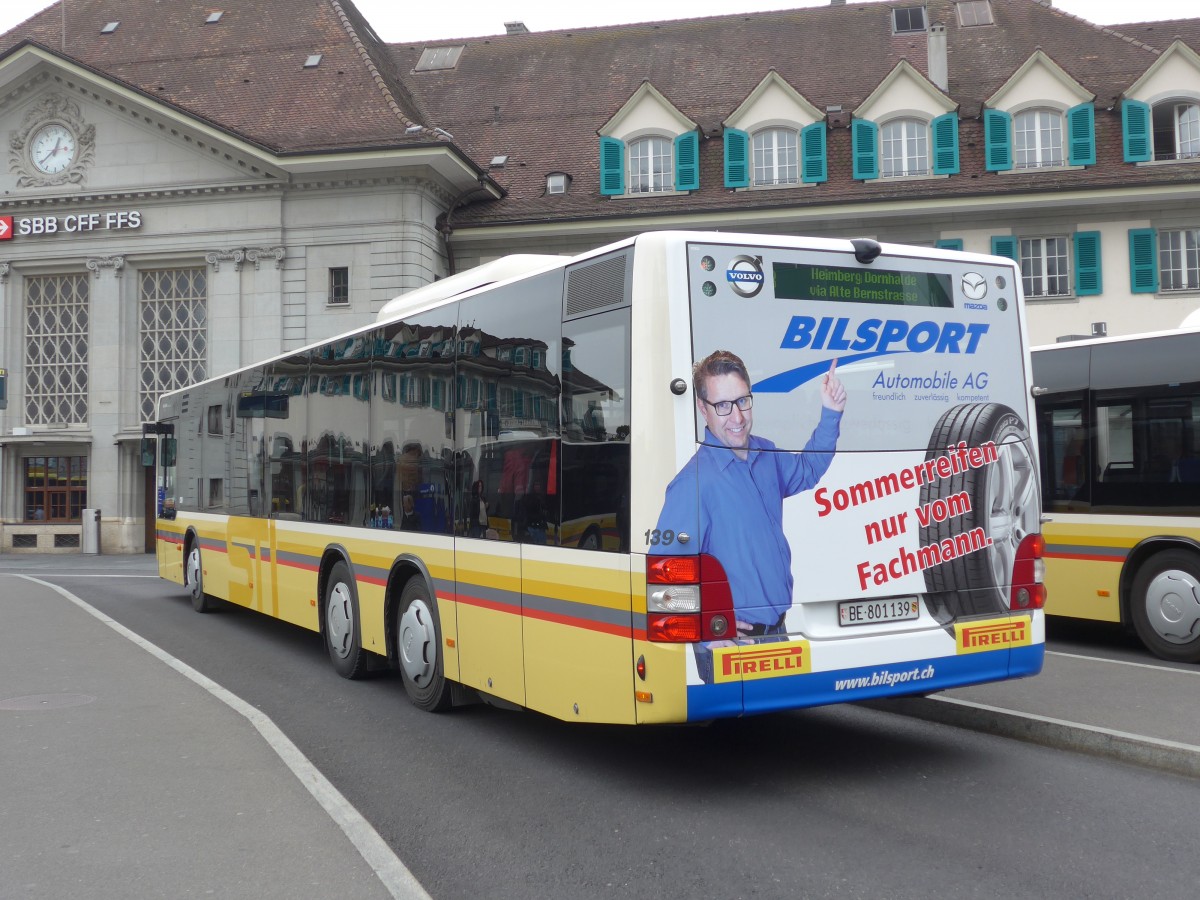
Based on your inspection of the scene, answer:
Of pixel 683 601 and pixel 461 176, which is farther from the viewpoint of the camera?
pixel 461 176

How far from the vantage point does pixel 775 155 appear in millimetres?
30922

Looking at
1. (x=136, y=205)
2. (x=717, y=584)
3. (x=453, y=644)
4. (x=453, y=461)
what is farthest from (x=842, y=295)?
(x=136, y=205)

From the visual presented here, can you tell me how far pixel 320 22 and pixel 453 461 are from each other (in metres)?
30.8

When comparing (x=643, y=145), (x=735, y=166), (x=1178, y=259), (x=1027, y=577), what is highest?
(x=643, y=145)

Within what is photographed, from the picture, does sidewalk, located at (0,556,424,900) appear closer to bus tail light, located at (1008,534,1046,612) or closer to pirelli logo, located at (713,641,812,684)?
pirelli logo, located at (713,641,812,684)

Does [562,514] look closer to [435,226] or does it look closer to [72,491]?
[435,226]

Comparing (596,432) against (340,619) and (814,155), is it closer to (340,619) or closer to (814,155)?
(340,619)

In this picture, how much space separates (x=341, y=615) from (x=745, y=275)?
17.7 feet

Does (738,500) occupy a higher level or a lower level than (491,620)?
higher

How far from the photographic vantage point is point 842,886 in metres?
4.73

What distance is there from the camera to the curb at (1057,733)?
21.2ft

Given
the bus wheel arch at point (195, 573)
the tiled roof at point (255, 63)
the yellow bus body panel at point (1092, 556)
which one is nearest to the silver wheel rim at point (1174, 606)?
the yellow bus body panel at point (1092, 556)

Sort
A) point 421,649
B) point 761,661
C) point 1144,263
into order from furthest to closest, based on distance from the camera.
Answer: point 1144,263, point 421,649, point 761,661

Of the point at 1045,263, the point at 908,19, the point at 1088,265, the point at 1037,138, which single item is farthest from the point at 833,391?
the point at 908,19
